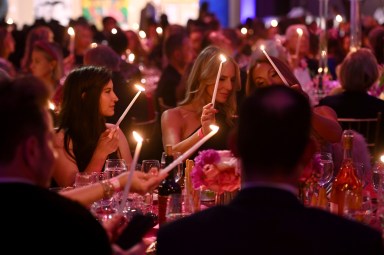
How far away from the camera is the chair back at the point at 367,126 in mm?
5652

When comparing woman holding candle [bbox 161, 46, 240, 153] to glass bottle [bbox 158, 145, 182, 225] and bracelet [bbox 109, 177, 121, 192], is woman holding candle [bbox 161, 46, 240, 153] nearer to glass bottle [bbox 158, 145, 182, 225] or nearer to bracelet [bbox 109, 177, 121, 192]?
glass bottle [bbox 158, 145, 182, 225]

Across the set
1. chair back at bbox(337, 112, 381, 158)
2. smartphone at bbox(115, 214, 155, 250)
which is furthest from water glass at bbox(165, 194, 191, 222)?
chair back at bbox(337, 112, 381, 158)

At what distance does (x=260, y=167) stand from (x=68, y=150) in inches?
94.8

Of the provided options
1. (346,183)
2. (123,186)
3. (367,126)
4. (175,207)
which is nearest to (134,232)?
(123,186)

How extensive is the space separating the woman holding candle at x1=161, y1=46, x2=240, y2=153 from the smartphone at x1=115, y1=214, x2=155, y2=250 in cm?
253

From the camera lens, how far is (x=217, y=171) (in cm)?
296

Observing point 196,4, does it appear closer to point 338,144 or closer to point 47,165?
point 338,144

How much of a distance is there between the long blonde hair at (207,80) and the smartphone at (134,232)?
2671 millimetres

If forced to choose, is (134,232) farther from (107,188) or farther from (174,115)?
(174,115)

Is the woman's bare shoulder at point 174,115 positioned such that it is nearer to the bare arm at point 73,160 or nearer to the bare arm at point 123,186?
the bare arm at point 73,160

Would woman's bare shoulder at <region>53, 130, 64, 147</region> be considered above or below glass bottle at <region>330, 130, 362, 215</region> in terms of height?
above

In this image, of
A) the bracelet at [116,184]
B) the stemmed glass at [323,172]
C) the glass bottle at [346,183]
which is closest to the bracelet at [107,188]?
the bracelet at [116,184]

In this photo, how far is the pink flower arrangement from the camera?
116 inches

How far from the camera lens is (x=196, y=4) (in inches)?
804
